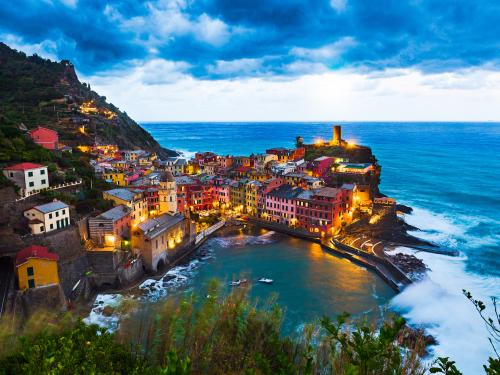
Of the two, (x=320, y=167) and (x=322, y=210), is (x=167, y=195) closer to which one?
(x=322, y=210)

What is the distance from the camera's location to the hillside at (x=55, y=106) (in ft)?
233

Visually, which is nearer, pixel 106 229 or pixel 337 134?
pixel 106 229

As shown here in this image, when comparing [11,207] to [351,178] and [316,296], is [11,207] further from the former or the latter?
[351,178]

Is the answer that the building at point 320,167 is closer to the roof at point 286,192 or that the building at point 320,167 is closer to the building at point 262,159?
the building at point 262,159

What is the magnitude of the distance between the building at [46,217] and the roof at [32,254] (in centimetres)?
318

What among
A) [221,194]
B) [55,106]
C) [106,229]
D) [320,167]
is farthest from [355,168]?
[55,106]

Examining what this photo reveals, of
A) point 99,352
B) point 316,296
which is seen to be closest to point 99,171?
point 316,296

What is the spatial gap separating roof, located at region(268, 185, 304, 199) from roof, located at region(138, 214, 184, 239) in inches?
633

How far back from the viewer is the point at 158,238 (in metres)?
35.8

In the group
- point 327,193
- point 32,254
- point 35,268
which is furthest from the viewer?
point 327,193

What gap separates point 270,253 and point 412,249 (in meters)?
16.0

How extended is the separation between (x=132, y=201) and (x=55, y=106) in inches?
2044

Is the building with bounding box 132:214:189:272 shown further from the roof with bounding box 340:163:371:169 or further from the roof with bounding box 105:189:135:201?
the roof with bounding box 340:163:371:169

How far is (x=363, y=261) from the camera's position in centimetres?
3791
